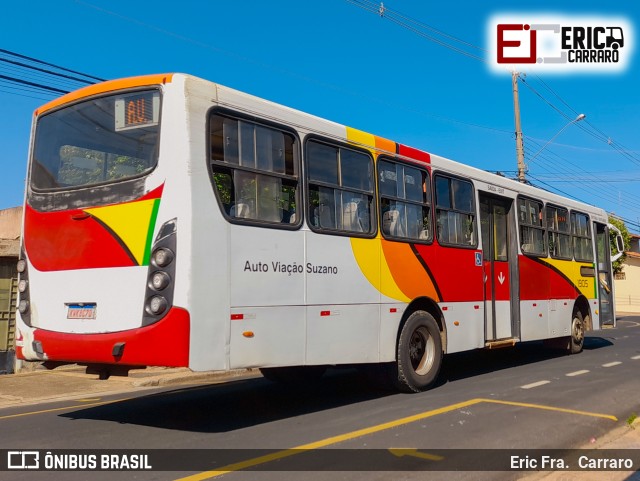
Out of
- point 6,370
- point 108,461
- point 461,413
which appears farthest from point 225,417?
point 6,370

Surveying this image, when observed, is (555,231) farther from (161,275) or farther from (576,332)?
(161,275)

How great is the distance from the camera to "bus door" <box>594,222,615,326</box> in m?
15.2

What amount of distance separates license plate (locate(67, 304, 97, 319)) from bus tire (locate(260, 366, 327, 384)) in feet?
11.8

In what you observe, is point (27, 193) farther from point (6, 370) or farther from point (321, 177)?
point (6, 370)

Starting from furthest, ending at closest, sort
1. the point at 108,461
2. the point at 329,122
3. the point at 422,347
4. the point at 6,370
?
the point at 6,370 → the point at 422,347 → the point at 329,122 → the point at 108,461

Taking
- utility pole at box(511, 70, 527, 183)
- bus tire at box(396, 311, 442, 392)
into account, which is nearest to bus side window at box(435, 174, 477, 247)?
bus tire at box(396, 311, 442, 392)

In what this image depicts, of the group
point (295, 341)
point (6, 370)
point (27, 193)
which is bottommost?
point (6, 370)

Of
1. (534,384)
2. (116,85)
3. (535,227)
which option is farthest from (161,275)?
(535,227)

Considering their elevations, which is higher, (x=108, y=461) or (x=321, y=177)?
(x=321, y=177)

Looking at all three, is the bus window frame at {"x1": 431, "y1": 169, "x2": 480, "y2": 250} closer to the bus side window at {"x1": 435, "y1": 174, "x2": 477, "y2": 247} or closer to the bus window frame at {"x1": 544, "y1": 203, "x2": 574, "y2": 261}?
the bus side window at {"x1": 435, "y1": 174, "x2": 477, "y2": 247}

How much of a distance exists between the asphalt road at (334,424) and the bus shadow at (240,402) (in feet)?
0.06

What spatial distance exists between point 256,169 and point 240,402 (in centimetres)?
348

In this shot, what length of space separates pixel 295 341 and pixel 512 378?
200 inches

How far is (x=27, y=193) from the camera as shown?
281 inches
